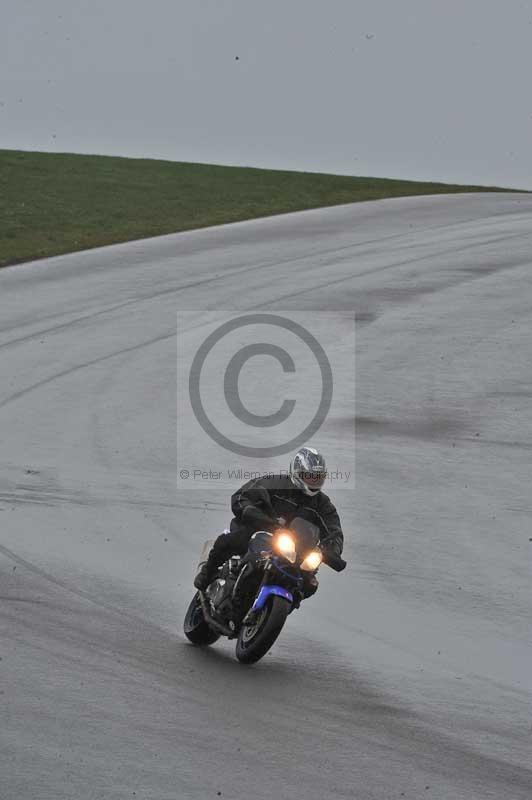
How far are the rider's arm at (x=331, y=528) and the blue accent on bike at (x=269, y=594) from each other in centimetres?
54

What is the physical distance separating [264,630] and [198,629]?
85 cm

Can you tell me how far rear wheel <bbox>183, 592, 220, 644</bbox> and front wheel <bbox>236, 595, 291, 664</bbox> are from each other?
405 millimetres

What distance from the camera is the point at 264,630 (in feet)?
28.2

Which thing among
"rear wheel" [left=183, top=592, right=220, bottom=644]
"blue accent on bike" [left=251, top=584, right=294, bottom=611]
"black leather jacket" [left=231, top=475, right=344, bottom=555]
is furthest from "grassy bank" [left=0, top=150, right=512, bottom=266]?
"blue accent on bike" [left=251, top=584, right=294, bottom=611]

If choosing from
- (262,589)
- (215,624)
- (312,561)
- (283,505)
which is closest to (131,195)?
(283,505)

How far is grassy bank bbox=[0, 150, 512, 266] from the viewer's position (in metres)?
30.8

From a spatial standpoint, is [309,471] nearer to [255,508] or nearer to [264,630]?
[255,508]

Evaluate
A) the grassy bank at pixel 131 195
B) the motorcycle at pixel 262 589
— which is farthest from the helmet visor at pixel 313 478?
the grassy bank at pixel 131 195

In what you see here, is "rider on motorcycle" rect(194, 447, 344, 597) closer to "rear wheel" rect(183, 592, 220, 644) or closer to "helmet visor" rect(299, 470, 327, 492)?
"helmet visor" rect(299, 470, 327, 492)

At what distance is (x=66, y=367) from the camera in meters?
19.9

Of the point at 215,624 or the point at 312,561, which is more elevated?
the point at 312,561

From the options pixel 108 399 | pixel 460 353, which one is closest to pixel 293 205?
pixel 460 353

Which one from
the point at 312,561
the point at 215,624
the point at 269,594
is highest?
the point at 312,561

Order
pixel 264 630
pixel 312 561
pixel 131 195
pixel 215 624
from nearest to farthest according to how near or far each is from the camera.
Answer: pixel 264 630 < pixel 312 561 < pixel 215 624 < pixel 131 195
